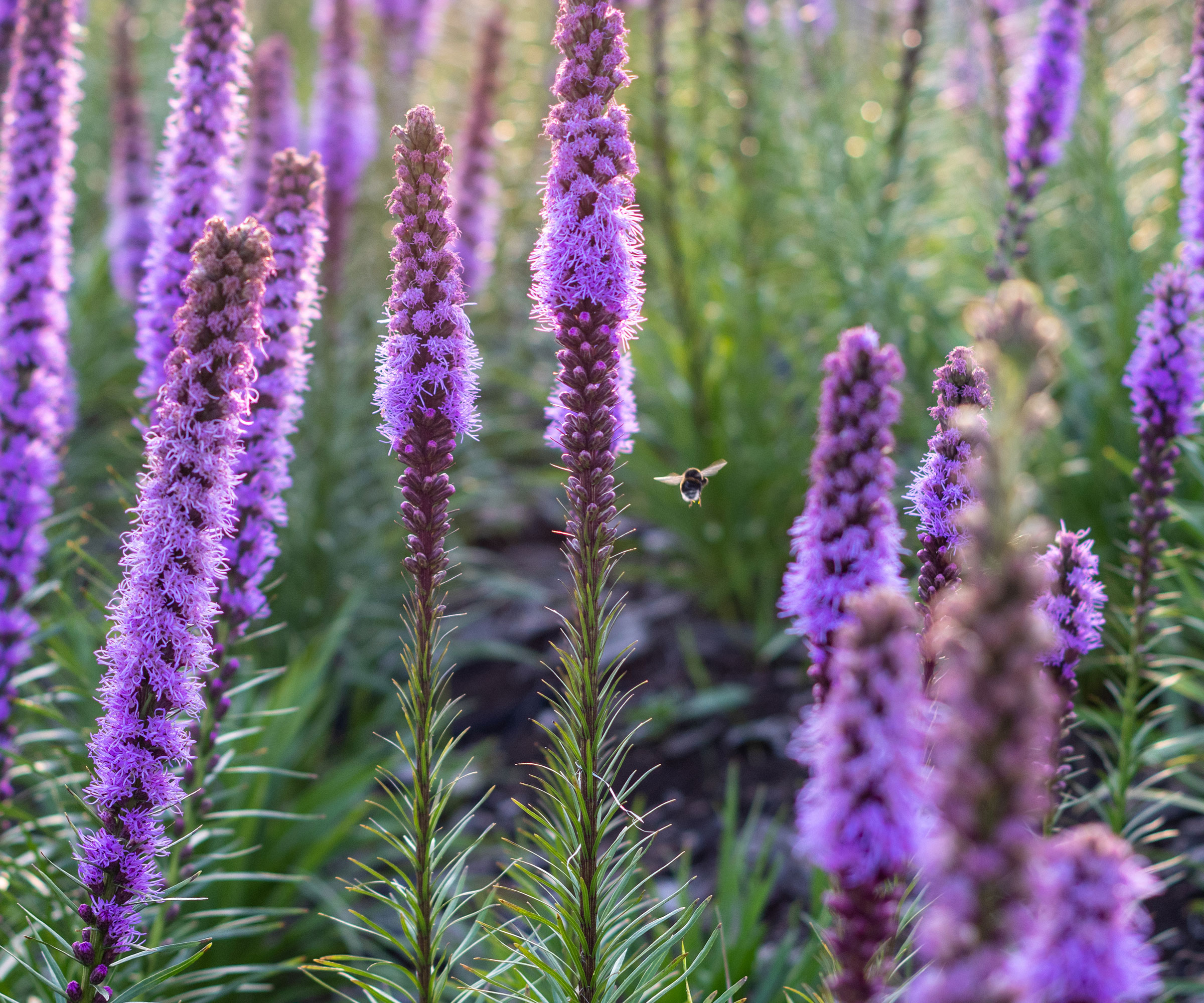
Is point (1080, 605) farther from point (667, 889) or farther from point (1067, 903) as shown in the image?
point (667, 889)

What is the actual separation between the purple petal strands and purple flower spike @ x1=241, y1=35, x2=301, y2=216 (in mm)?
1878

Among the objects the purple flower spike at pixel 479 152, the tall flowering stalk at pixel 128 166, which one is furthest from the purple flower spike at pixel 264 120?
the purple flower spike at pixel 479 152

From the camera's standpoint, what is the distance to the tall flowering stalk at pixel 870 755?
1138 millimetres

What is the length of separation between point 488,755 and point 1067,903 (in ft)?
15.4

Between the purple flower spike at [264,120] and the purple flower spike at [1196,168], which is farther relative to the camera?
the purple flower spike at [264,120]

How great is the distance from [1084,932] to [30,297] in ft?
12.0

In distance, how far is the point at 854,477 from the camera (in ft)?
5.09

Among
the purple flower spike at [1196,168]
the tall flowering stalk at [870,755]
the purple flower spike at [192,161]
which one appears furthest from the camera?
the purple flower spike at [1196,168]

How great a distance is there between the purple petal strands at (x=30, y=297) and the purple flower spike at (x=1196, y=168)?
381 centimetres

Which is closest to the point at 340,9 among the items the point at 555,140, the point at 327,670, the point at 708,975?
the point at 327,670

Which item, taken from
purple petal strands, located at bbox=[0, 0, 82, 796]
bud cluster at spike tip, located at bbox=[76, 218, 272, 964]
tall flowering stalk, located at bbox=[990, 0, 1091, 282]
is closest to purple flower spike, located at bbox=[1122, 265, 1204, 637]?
tall flowering stalk, located at bbox=[990, 0, 1091, 282]

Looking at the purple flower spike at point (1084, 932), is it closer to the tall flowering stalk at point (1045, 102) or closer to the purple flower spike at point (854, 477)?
the purple flower spike at point (854, 477)

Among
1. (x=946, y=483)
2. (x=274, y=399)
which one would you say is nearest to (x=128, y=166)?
(x=274, y=399)

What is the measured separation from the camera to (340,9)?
7012 millimetres
